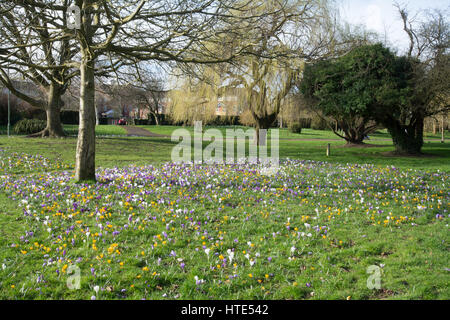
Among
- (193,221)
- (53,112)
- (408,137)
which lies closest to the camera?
(193,221)

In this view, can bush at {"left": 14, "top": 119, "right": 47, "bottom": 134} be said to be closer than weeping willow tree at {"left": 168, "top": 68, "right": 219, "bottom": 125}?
No

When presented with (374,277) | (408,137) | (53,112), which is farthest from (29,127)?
(374,277)

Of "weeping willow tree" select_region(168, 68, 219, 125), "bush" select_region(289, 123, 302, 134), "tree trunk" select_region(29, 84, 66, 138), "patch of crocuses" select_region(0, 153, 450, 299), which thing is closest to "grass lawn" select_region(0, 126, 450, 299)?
"patch of crocuses" select_region(0, 153, 450, 299)

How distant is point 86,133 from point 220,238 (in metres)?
5.54

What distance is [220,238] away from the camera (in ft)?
16.8

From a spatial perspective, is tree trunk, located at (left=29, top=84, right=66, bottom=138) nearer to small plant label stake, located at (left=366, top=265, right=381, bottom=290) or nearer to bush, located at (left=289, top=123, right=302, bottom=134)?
small plant label stake, located at (left=366, top=265, right=381, bottom=290)

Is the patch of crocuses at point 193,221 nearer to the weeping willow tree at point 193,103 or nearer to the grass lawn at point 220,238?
the grass lawn at point 220,238

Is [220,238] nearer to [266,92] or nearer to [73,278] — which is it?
[73,278]

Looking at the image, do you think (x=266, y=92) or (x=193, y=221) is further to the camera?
(x=266, y=92)

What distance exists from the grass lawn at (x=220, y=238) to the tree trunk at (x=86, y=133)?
0.40m

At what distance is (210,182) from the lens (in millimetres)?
9125

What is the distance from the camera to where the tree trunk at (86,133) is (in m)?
8.84

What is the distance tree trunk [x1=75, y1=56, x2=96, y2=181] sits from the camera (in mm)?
Answer: 8836

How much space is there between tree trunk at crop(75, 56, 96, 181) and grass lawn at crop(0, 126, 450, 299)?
40cm
